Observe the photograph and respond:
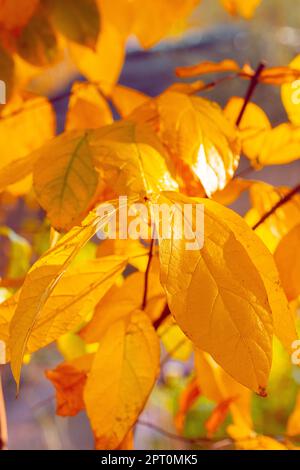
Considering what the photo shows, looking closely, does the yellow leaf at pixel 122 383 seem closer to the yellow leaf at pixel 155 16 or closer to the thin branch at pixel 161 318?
the thin branch at pixel 161 318

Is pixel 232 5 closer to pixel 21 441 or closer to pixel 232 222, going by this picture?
pixel 232 222

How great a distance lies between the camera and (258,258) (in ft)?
0.82

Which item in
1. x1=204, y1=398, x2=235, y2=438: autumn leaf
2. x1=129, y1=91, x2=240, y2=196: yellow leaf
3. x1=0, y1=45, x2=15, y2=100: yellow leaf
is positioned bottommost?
x1=204, y1=398, x2=235, y2=438: autumn leaf

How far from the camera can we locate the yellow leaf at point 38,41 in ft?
1.49

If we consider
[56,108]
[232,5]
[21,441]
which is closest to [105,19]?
[232,5]

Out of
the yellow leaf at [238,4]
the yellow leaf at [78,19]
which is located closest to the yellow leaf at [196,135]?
the yellow leaf at [78,19]

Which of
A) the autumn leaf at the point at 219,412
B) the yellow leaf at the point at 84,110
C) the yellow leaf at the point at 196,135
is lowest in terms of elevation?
the autumn leaf at the point at 219,412

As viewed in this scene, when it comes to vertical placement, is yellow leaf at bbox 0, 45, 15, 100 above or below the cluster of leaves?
above

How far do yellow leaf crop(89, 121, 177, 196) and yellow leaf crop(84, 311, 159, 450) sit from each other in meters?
0.08

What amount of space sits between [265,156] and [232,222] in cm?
18

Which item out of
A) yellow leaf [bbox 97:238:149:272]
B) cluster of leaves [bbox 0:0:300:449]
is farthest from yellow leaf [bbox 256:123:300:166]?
yellow leaf [bbox 97:238:149:272]

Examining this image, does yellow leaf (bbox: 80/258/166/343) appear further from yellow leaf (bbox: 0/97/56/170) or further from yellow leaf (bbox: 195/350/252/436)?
yellow leaf (bbox: 0/97/56/170)

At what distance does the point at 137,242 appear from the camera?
1.26 feet

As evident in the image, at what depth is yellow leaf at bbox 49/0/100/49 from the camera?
444 mm
